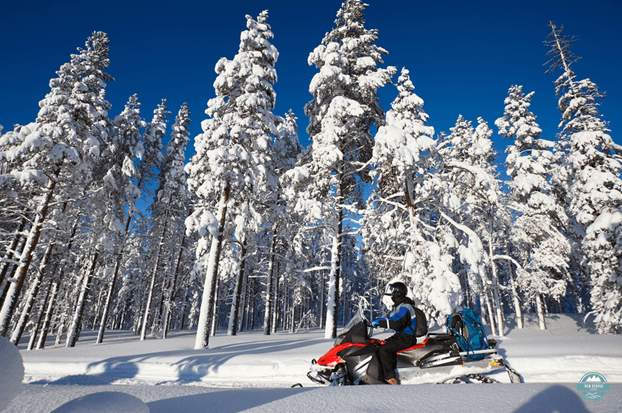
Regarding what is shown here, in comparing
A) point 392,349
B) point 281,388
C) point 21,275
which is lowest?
point 281,388

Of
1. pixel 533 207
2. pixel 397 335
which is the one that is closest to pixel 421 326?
pixel 397 335

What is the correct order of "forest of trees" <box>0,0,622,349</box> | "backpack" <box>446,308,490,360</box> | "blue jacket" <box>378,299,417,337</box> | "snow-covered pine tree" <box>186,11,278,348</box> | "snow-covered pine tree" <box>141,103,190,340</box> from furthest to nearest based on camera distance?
"snow-covered pine tree" <box>141,103,190,340</box>, "snow-covered pine tree" <box>186,11,278,348</box>, "forest of trees" <box>0,0,622,349</box>, "backpack" <box>446,308,490,360</box>, "blue jacket" <box>378,299,417,337</box>

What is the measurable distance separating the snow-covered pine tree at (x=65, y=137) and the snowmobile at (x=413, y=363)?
1437 centimetres

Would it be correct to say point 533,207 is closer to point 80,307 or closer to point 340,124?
point 340,124

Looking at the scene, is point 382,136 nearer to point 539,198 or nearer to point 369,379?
point 369,379

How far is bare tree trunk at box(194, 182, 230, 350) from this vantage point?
11.7 meters

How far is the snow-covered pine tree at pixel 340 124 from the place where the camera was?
13412 millimetres

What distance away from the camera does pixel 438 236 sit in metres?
11.1

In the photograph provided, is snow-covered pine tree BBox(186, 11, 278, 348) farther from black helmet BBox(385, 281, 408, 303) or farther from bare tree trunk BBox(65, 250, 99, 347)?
black helmet BBox(385, 281, 408, 303)

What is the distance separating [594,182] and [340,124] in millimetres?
13635

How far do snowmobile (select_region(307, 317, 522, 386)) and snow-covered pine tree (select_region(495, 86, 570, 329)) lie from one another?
1563 centimetres

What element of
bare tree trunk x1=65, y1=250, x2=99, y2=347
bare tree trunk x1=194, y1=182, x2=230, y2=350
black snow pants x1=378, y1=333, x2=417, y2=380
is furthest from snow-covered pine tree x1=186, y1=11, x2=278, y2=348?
black snow pants x1=378, y1=333, x2=417, y2=380

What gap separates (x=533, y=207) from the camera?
20.2 meters

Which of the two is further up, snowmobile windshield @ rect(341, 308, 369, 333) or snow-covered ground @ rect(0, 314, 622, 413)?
snowmobile windshield @ rect(341, 308, 369, 333)
